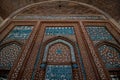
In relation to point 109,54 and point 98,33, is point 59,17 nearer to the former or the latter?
point 98,33

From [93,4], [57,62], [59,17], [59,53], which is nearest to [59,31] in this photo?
[59,17]

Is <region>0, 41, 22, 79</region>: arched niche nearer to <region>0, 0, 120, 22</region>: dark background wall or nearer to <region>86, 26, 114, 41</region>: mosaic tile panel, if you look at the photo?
<region>0, 0, 120, 22</region>: dark background wall

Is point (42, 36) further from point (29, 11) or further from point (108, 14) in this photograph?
point (108, 14)

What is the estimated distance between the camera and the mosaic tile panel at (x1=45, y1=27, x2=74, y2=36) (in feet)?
17.3

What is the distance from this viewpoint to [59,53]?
14.4 feet

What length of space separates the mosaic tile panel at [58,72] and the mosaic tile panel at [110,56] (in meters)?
1.06

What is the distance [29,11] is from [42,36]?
203 cm

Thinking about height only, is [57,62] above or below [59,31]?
below

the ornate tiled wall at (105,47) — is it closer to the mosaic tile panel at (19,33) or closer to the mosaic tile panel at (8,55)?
the mosaic tile panel at (19,33)

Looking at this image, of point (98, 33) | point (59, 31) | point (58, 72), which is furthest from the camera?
point (59, 31)

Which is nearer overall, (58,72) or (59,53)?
(58,72)

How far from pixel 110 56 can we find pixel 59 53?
1.47 m

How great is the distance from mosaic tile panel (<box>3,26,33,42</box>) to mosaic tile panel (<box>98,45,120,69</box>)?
8.27ft

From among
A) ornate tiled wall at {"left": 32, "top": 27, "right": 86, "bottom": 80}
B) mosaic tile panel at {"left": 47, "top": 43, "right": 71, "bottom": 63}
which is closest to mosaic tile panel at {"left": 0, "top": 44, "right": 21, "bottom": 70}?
ornate tiled wall at {"left": 32, "top": 27, "right": 86, "bottom": 80}
